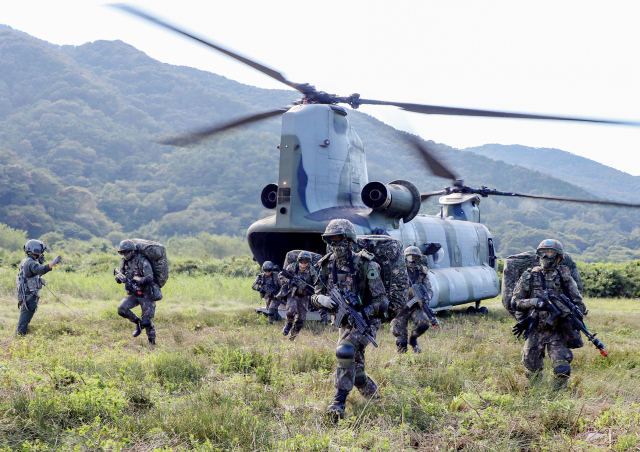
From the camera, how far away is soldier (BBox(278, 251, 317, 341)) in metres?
9.54

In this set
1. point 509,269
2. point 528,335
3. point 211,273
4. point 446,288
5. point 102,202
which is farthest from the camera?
point 102,202

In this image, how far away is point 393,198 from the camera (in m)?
10.4

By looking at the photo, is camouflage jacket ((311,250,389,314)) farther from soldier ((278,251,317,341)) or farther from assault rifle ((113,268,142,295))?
assault rifle ((113,268,142,295))

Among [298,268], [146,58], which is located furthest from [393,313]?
[146,58]

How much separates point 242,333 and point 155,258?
6.47ft

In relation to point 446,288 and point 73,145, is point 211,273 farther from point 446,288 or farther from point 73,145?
point 73,145

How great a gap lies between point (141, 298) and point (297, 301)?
2763 millimetres

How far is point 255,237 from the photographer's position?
11016 mm

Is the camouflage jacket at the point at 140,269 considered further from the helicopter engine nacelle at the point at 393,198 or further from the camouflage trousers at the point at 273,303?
the helicopter engine nacelle at the point at 393,198

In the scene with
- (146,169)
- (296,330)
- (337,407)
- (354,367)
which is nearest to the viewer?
(337,407)

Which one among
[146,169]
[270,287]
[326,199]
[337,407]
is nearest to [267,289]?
[270,287]

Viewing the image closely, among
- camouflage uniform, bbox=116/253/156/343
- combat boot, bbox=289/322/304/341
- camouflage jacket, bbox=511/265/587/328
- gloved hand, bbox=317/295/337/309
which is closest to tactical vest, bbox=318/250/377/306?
gloved hand, bbox=317/295/337/309

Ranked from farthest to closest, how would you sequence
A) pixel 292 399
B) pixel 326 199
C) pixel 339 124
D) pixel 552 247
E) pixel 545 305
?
pixel 339 124 < pixel 326 199 < pixel 552 247 < pixel 545 305 < pixel 292 399

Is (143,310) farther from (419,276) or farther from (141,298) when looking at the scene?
(419,276)
